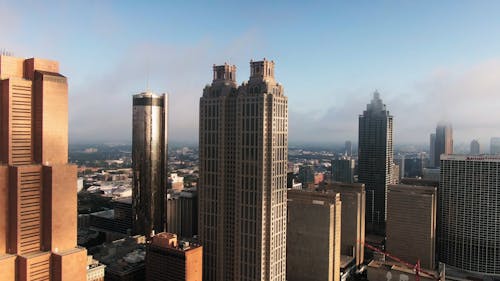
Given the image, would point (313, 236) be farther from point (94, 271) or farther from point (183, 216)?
point (183, 216)

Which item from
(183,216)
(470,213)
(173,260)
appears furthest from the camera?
(183,216)

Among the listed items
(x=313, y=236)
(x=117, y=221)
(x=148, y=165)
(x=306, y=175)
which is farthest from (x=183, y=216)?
(x=306, y=175)

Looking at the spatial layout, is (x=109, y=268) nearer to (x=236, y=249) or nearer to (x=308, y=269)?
(x=236, y=249)

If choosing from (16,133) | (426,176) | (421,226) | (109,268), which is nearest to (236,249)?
(109,268)

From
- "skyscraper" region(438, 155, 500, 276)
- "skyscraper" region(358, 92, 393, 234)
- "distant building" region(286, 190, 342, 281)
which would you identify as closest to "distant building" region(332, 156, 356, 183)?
"skyscraper" region(358, 92, 393, 234)

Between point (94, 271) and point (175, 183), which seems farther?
point (175, 183)

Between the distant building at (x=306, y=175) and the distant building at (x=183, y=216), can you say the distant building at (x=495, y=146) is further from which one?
the distant building at (x=183, y=216)
